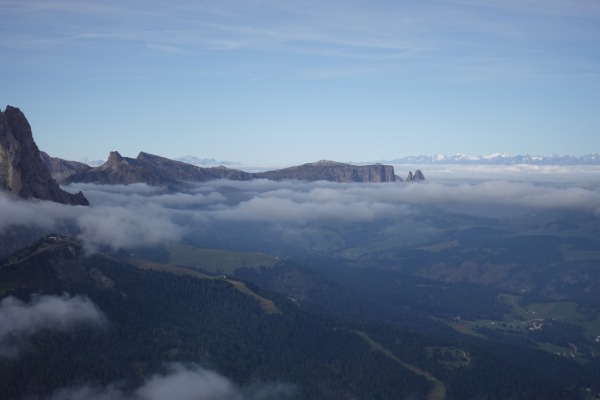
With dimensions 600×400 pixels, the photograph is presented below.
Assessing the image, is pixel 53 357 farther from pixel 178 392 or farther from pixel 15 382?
pixel 178 392

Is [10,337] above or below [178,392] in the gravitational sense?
above

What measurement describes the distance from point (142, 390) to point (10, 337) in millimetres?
38737

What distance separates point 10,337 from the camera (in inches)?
7869

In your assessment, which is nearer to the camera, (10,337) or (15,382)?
(15,382)

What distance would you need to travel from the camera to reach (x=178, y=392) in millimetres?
198000

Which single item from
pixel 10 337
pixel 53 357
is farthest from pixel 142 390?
pixel 10 337

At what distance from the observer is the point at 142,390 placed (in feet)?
645

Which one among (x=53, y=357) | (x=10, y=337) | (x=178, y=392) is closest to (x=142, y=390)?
(x=178, y=392)

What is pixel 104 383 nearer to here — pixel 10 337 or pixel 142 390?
pixel 142 390

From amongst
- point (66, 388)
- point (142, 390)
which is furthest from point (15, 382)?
point (142, 390)

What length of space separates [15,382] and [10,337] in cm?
1829

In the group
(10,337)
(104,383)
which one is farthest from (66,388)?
(10,337)

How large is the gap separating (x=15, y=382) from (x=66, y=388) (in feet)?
40.9

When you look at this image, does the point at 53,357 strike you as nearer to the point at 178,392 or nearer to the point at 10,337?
the point at 10,337
